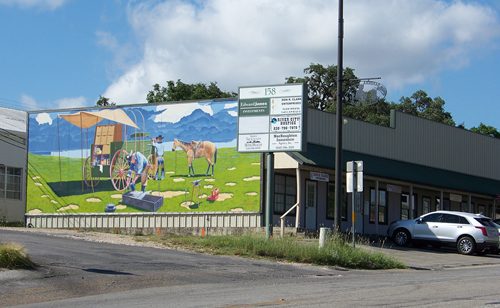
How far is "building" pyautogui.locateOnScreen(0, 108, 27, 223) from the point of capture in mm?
44312

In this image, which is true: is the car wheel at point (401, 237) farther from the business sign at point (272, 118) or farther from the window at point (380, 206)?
the business sign at point (272, 118)

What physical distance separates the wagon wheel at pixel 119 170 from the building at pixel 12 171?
1245 centimetres

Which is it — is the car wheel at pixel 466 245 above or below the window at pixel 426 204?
below

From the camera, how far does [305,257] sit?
67.7 feet

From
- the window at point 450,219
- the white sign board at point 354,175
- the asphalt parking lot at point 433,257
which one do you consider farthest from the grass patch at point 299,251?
the window at point 450,219

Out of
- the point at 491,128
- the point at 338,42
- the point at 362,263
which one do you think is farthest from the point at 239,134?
the point at 491,128

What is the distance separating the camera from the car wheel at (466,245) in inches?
1120

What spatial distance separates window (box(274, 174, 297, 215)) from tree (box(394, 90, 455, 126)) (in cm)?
4038

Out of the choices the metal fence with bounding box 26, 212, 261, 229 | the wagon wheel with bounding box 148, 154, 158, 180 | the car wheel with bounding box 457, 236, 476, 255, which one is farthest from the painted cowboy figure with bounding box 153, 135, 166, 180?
the car wheel with bounding box 457, 236, 476, 255

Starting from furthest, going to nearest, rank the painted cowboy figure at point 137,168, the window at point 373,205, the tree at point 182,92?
1. the tree at point 182,92
2. the window at point 373,205
3. the painted cowboy figure at point 137,168

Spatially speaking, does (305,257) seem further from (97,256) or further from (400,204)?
(400,204)

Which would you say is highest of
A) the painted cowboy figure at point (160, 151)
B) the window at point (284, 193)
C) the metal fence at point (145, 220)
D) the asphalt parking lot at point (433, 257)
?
the painted cowboy figure at point (160, 151)

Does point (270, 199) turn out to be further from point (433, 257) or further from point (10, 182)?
point (10, 182)

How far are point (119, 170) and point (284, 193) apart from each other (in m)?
7.59
